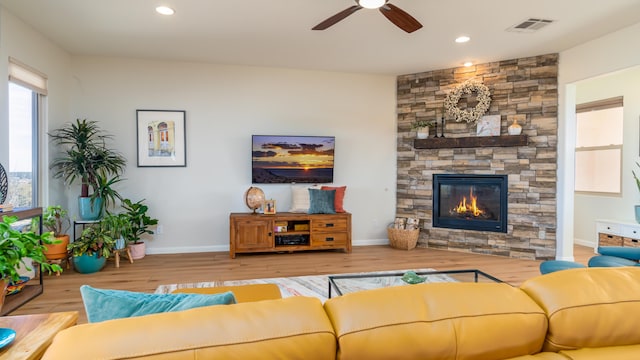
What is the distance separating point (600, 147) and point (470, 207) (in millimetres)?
2179

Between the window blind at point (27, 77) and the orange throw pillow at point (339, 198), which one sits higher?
the window blind at point (27, 77)

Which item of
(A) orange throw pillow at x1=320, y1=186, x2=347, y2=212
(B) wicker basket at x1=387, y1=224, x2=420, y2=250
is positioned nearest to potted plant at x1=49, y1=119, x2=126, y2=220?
(A) orange throw pillow at x1=320, y1=186, x2=347, y2=212

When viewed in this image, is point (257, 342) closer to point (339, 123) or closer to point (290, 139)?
point (290, 139)

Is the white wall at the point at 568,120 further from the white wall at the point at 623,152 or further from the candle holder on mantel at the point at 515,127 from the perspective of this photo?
the candle holder on mantel at the point at 515,127

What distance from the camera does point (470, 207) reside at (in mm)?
5133

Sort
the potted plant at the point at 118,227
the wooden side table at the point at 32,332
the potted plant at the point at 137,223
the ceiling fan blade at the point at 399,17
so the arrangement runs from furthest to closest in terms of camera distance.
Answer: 1. the potted plant at the point at 137,223
2. the potted plant at the point at 118,227
3. the ceiling fan blade at the point at 399,17
4. the wooden side table at the point at 32,332

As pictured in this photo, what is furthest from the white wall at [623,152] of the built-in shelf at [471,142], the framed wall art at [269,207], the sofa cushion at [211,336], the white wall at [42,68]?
the white wall at [42,68]

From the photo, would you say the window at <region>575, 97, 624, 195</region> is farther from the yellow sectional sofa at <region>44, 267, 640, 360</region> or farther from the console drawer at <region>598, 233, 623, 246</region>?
the yellow sectional sofa at <region>44, 267, 640, 360</region>

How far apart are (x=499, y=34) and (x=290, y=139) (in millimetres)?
2922

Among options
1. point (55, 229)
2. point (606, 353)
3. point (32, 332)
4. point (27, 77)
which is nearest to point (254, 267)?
point (55, 229)

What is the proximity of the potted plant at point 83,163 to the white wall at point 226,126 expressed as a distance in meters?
0.35

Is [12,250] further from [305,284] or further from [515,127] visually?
[515,127]

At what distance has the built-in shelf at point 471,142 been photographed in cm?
467

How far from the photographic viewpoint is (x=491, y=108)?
4895 mm
